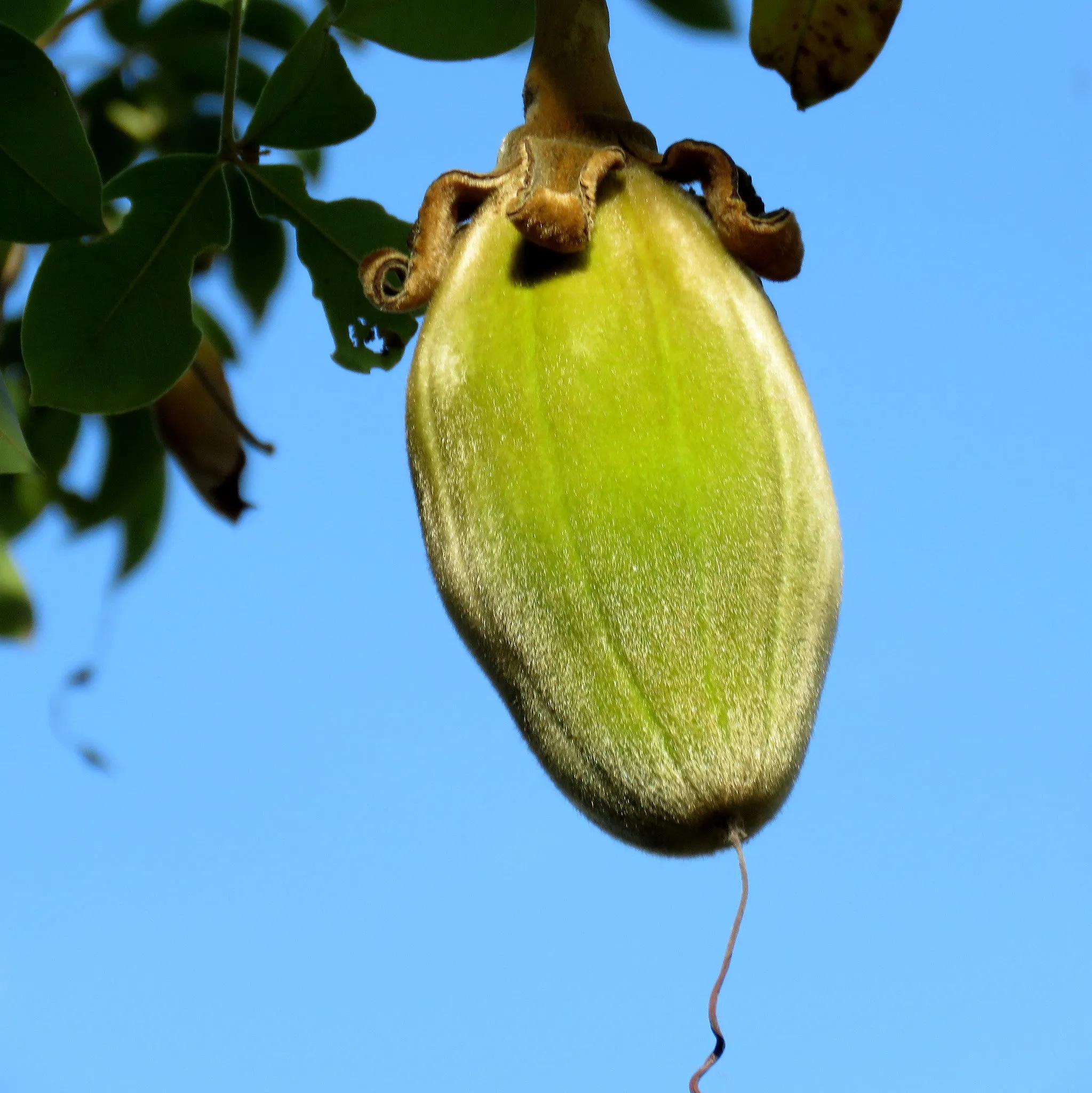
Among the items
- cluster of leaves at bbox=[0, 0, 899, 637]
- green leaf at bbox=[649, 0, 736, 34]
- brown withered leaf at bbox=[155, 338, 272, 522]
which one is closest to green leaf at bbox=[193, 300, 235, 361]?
cluster of leaves at bbox=[0, 0, 899, 637]

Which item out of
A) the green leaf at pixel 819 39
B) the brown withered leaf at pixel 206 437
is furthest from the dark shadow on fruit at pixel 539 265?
the brown withered leaf at pixel 206 437

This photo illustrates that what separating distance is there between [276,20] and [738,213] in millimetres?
Answer: 952

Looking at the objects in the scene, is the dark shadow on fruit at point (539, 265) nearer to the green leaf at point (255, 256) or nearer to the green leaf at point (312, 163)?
the green leaf at point (255, 256)

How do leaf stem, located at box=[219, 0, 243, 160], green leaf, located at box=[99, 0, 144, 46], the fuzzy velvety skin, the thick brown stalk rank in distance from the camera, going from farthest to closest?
1. green leaf, located at box=[99, 0, 144, 46]
2. leaf stem, located at box=[219, 0, 243, 160]
3. the thick brown stalk
4. the fuzzy velvety skin

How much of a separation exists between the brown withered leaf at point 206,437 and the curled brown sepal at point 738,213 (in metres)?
0.76

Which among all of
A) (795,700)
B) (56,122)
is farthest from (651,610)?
(56,122)

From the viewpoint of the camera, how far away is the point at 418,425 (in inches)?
37.1

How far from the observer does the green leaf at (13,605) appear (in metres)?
1.69

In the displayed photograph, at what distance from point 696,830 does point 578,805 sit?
9 centimetres

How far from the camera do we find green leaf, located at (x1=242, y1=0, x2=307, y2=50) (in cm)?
169

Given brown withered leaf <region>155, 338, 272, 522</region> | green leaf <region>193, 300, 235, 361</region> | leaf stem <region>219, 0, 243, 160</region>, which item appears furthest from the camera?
green leaf <region>193, 300, 235, 361</region>

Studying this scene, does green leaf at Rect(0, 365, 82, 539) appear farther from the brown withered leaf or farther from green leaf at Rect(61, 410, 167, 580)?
the brown withered leaf

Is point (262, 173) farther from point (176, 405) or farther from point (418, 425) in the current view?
A: point (418, 425)

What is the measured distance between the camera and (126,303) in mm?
1255
